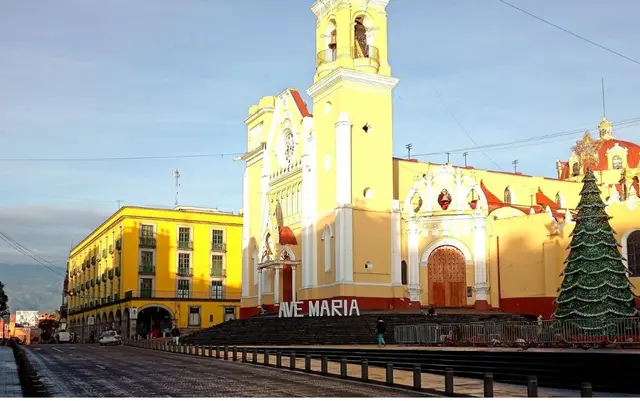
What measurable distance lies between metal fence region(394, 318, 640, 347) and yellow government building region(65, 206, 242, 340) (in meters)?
43.6

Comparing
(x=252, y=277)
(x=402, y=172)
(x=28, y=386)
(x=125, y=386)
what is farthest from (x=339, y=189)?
(x=28, y=386)

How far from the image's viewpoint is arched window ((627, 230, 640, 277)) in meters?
38.3

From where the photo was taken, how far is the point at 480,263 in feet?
148

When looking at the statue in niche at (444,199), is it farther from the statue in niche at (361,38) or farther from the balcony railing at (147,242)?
the balcony railing at (147,242)

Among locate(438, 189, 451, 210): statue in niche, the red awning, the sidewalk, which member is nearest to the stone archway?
Result: the red awning

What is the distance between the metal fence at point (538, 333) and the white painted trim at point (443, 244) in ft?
58.1

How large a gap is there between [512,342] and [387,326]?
11.9 metres

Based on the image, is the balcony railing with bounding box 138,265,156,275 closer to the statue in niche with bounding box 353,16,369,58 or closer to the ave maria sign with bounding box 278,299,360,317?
the ave maria sign with bounding box 278,299,360,317

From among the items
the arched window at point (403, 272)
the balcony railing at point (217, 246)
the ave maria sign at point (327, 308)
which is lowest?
the ave maria sign at point (327, 308)

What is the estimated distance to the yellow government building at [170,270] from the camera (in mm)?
69375

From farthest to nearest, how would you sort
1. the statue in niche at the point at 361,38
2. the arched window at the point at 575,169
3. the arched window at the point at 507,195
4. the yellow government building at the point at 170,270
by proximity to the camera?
the yellow government building at the point at 170,270
the arched window at the point at 575,169
the arched window at the point at 507,195
the statue in niche at the point at 361,38

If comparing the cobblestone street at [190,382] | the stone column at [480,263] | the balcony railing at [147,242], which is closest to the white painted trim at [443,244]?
the stone column at [480,263]

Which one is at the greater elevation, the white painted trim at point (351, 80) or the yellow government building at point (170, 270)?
the white painted trim at point (351, 80)

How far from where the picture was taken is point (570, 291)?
2923 centimetres
